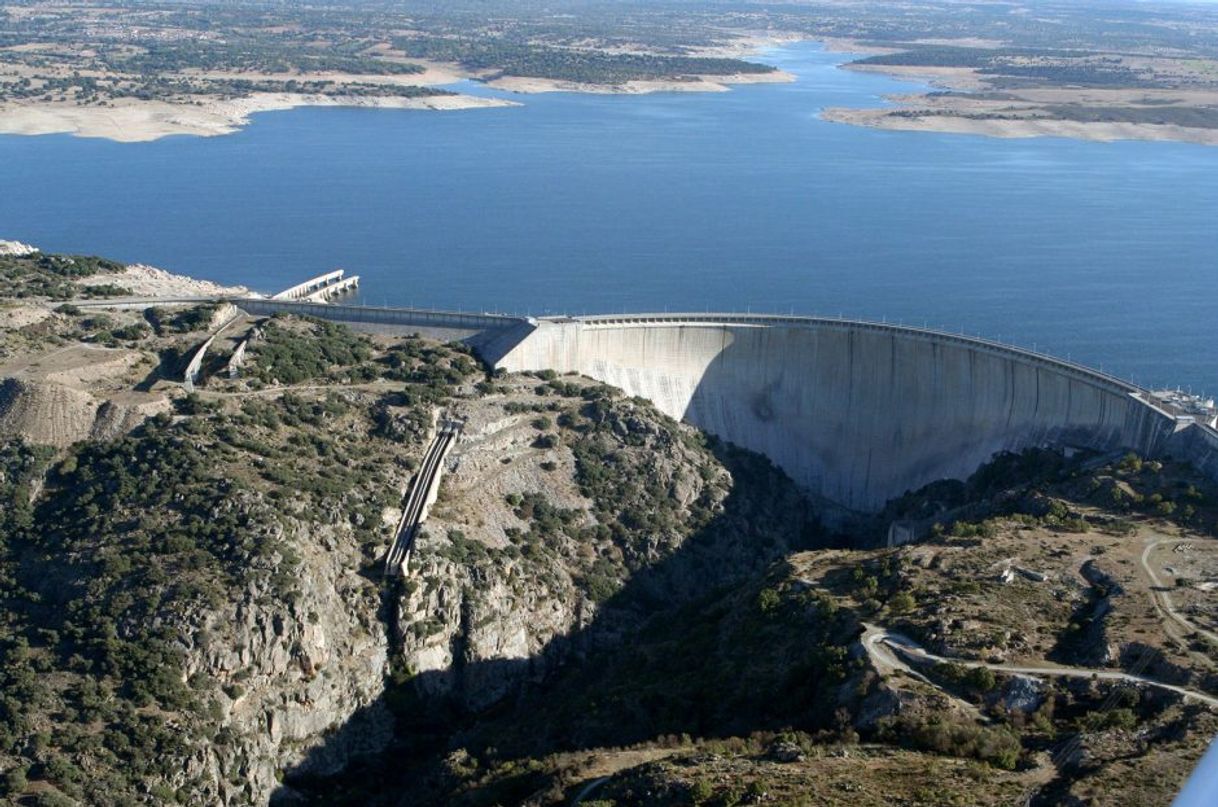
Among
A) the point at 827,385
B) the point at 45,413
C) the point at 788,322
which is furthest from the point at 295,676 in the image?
the point at 788,322

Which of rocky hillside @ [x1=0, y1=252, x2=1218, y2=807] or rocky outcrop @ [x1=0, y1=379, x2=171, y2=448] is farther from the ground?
rocky outcrop @ [x1=0, y1=379, x2=171, y2=448]

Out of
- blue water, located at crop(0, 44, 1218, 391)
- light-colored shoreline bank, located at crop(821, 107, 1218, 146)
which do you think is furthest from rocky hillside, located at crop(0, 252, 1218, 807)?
light-colored shoreline bank, located at crop(821, 107, 1218, 146)

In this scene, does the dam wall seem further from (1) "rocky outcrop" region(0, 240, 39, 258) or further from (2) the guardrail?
(1) "rocky outcrop" region(0, 240, 39, 258)

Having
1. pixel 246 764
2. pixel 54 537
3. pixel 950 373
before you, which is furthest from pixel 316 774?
pixel 950 373

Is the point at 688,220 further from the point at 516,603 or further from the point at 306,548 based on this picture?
the point at 306,548

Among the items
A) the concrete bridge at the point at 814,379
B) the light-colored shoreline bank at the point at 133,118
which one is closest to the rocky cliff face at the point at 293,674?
the concrete bridge at the point at 814,379

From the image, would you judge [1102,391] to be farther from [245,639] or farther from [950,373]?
[245,639]

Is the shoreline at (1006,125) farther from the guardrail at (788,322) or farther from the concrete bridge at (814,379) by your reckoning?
the concrete bridge at (814,379)
